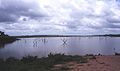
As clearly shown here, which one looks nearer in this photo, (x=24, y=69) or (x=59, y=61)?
(x=24, y=69)

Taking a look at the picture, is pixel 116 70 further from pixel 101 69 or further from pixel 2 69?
pixel 2 69

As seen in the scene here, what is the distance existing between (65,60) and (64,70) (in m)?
7.79

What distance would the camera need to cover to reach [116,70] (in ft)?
75.3

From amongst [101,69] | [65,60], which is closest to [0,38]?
[65,60]

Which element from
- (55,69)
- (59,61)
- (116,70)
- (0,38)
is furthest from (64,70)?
(0,38)

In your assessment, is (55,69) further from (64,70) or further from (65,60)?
(65,60)

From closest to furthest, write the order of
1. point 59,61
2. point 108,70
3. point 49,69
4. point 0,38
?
1. point 108,70
2. point 49,69
3. point 59,61
4. point 0,38

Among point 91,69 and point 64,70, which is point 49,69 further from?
point 91,69

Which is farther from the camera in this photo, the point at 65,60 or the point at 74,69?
the point at 65,60

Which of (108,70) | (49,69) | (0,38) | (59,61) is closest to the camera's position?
(108,70)

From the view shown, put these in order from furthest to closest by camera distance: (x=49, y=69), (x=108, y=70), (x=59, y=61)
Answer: (x=59, y=61)
(x=49, y=69)
(x=108, y=70)

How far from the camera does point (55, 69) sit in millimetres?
24031

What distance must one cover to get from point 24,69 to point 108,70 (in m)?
7.25

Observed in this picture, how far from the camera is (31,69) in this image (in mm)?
23938
